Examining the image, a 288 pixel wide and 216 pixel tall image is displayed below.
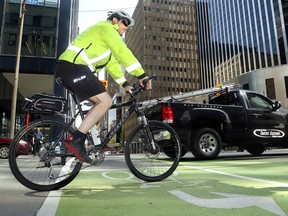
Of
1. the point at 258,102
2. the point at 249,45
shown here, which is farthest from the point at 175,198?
the point at 249,45

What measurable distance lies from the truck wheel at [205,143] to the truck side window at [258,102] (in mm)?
1612

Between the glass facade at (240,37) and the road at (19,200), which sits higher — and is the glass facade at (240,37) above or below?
above

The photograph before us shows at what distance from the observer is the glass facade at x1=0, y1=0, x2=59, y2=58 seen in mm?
22273

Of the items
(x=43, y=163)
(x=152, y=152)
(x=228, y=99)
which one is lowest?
(x=43, y=163)

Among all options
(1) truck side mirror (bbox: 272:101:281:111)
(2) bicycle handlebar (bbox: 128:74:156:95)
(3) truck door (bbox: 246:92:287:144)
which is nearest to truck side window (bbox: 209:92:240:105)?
(3) truck door (bbox: 246:92:287:144)

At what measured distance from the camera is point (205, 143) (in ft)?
28.5

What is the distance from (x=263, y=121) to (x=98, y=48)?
6803 mm

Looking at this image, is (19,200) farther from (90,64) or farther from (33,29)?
(33,29)

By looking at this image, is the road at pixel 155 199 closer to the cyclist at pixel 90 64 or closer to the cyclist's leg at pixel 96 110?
the cyclist at pixel 90 64

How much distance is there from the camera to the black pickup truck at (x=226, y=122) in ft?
28.0

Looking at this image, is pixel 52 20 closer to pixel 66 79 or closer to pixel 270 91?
pixel 66 79

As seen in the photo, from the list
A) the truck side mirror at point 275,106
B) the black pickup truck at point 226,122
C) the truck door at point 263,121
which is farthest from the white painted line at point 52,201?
the truck side mirror at point 275,106

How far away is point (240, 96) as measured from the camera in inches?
368

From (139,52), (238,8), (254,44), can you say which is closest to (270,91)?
(254,44)
